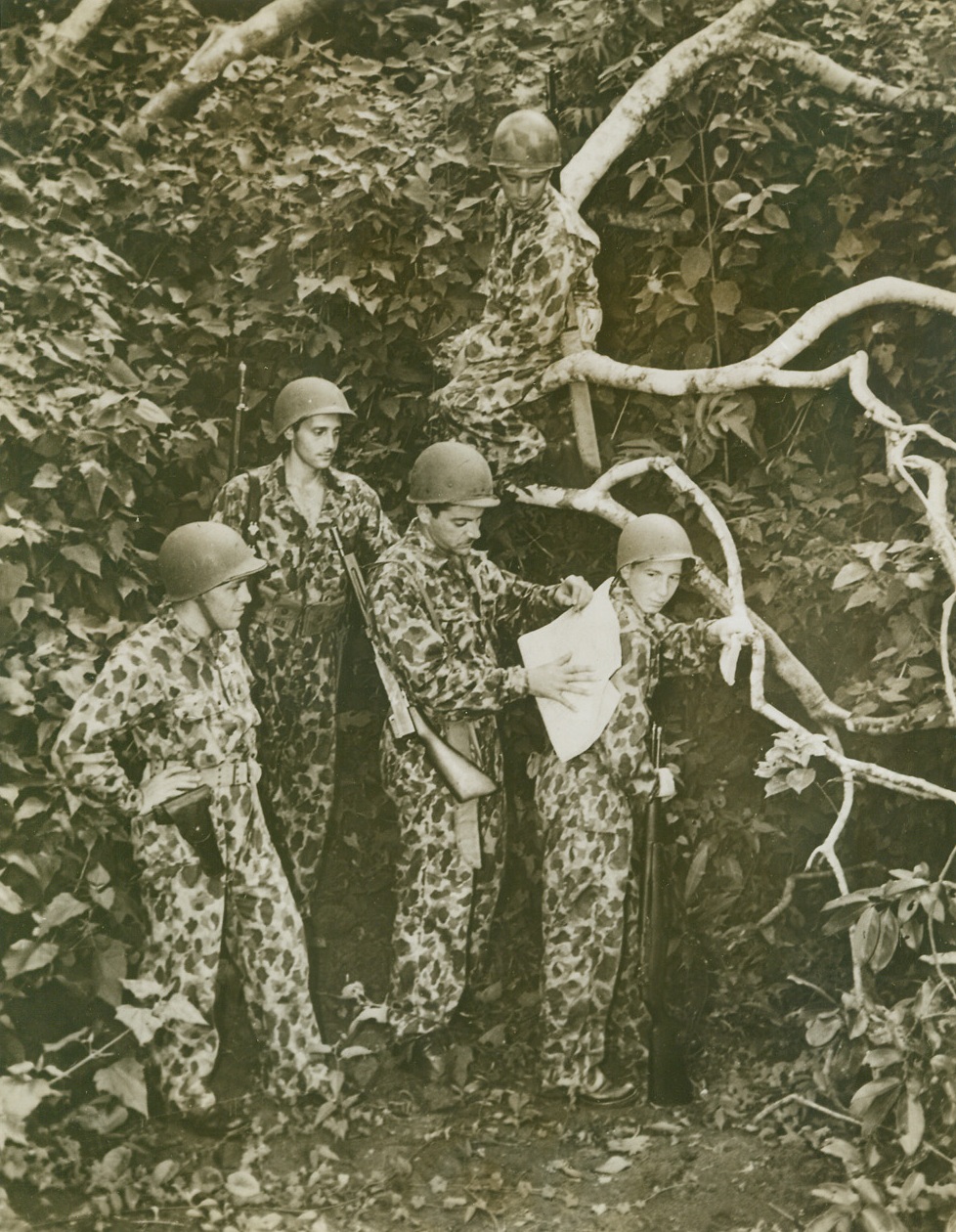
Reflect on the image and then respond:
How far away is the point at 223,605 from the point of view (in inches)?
127

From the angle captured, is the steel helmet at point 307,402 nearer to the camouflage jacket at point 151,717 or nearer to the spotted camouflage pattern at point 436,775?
the spotted camouflage pattern at point 436,775

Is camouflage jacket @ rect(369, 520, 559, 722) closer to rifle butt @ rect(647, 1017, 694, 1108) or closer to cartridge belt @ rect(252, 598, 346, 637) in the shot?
cartridge belt @ rect(252, 598, 346, 637)

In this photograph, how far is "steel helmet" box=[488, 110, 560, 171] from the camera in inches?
130

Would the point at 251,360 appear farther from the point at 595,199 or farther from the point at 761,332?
the point at 761,332

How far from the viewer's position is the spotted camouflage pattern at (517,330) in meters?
3.37

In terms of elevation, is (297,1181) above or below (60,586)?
below

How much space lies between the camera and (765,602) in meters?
3.37

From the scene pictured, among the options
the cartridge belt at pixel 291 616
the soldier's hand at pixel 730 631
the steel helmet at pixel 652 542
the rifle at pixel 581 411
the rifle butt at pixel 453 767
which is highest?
the rifle at pixel 581 411

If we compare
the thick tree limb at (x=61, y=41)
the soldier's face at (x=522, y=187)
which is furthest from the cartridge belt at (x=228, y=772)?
the thick tree limb at (x=61, y=41)

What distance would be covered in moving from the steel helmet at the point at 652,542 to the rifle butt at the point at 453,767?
654 mm

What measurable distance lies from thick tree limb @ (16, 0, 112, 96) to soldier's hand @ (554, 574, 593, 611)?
188 cm

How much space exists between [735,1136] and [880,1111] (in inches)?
14.5

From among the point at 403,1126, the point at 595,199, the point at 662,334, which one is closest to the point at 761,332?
the point at 662,334

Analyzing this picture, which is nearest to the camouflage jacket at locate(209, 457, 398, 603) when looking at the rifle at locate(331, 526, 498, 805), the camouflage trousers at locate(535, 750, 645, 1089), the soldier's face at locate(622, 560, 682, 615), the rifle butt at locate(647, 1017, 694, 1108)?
the rifle at locate(331, 526, 498, 805)
